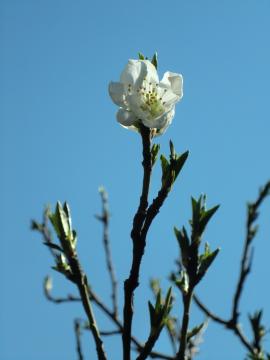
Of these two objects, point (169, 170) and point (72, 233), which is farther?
point (72, 233)

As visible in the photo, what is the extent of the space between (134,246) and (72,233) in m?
0.36

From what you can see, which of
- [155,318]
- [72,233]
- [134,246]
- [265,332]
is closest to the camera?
[134,246]

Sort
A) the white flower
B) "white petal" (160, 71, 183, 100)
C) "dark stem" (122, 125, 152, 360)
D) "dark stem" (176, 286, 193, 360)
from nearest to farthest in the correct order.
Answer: "dark stem" (122, 125, 152, 360) → "dark stem" (176, 286, 193, 360) → the white flower → "white petal" (160, 71, 183, 100)

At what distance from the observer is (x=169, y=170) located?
157 cm

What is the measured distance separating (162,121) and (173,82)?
0.27 metres

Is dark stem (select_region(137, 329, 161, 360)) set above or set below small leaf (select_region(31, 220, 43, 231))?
below

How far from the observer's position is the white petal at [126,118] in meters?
1.72

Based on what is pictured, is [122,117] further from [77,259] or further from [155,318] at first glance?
[155,318]

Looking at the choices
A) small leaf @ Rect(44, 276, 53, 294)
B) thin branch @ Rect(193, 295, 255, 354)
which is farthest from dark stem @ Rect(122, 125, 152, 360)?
small leaf @ Rect(44, 276, 53, 294)

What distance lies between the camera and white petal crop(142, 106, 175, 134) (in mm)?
1640

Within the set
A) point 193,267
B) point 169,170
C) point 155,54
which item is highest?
point 155,54

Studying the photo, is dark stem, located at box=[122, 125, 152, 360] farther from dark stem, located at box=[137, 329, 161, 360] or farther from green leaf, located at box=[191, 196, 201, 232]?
green leaf, located at box=[191, 196, 201, 232]

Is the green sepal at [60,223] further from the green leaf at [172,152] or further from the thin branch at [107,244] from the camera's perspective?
the thin branch at [107,244]

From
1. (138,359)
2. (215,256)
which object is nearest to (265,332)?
(215,256)
